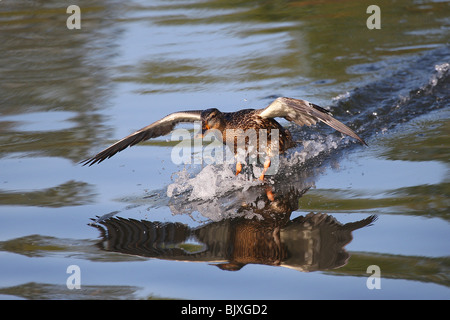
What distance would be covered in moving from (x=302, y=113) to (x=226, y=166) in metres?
1.17

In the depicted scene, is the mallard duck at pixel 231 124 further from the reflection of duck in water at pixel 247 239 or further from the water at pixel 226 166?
the reflection of duck in water at pixel 247 239

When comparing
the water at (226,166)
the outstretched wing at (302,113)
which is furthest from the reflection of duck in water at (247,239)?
the outstretched wing at (302,113)

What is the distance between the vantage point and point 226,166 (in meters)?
7.30

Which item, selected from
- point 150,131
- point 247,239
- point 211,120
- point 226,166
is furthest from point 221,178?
point 247,239

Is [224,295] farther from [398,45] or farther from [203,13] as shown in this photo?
[203,13]

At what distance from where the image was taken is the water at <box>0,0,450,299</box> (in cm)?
491

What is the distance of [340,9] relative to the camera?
1327 cm

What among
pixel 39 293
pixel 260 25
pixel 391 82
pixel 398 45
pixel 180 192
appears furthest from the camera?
pixel 260 25

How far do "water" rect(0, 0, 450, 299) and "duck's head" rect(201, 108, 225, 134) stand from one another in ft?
1.64

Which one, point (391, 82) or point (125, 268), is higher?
point (391, 82)

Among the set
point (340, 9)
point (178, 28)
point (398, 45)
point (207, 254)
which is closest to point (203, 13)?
point (178, 28)

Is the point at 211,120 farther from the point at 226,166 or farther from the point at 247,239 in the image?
the point at 247,239

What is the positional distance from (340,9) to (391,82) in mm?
3953

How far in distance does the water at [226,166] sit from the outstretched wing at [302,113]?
1.90 feet
